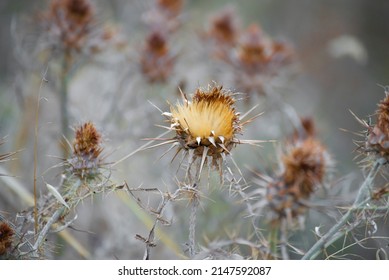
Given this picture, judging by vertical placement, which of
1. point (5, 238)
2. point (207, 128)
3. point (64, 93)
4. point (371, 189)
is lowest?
point (5, 238)

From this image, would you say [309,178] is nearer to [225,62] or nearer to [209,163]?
[209,163]

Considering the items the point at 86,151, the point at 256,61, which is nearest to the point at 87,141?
the point at 86,151

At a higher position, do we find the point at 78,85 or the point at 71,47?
the point at 78,85

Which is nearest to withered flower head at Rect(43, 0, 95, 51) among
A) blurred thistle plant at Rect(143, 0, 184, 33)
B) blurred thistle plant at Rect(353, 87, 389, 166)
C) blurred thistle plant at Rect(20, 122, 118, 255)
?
blurred thistle plant at Rect(143, 0, 184, 33)

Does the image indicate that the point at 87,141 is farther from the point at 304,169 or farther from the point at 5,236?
the point at 304,169

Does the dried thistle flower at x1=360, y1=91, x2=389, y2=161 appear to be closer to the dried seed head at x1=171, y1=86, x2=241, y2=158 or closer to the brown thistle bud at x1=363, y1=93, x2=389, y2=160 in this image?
the brown thistle bud at x1=363, y1=93, x2=389, y2=160
